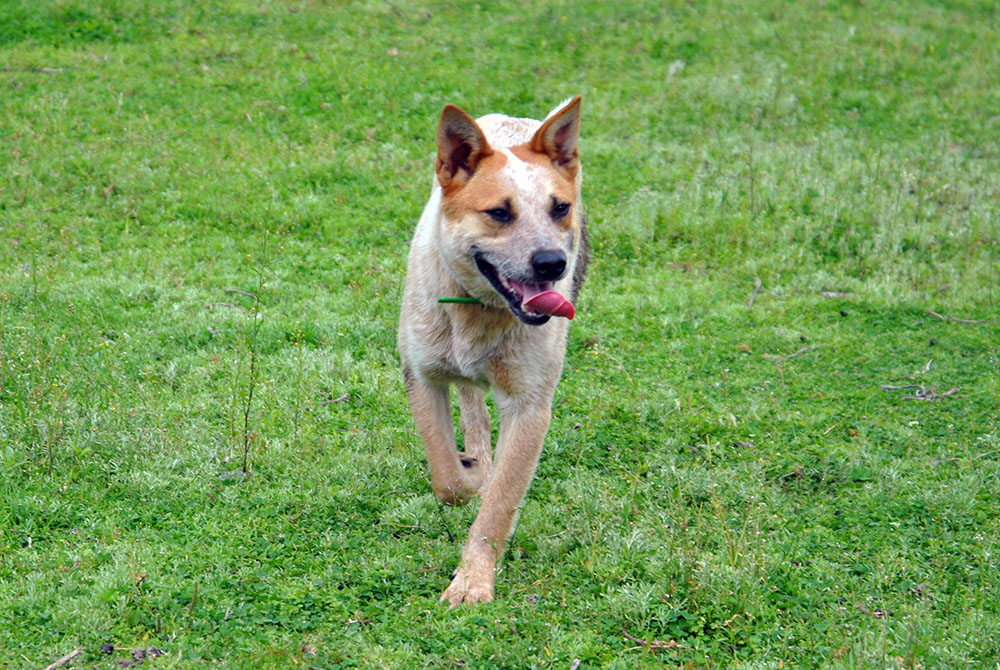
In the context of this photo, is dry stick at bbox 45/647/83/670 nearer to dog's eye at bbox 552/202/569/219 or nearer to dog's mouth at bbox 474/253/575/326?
dog's mouth at bbox 474/253/575/326

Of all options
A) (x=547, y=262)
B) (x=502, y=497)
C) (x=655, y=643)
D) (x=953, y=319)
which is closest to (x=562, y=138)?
(x=547, y=262)

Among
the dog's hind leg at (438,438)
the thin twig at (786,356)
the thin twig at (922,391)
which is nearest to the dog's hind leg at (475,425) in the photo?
the dog's hind leg at (438,438)

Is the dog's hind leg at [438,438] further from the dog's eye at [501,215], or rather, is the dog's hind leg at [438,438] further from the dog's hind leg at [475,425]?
the dog's eye at [501,215]

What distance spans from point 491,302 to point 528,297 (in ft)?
1.33

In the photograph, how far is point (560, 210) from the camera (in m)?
4.82

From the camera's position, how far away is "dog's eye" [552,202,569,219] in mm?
4777

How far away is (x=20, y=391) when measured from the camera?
5.86 metres

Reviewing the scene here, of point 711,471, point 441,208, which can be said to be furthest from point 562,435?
point 441,208

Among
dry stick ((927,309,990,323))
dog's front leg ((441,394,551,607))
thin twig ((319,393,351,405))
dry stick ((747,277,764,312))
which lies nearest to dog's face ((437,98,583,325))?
dog's front leg ((441,394,551,607))

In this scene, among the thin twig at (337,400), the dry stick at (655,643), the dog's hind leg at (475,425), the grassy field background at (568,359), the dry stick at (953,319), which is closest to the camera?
the dry stick at (655,643)

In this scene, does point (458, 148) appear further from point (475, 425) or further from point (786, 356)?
point (786, 356)

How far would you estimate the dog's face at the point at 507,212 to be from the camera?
15.0ft

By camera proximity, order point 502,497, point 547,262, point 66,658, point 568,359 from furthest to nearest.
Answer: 1. point 568,359
2. point 502,497
3. point 547,262
4. point 66,658

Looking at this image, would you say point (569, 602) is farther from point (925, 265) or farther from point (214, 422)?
point (925, 265)
